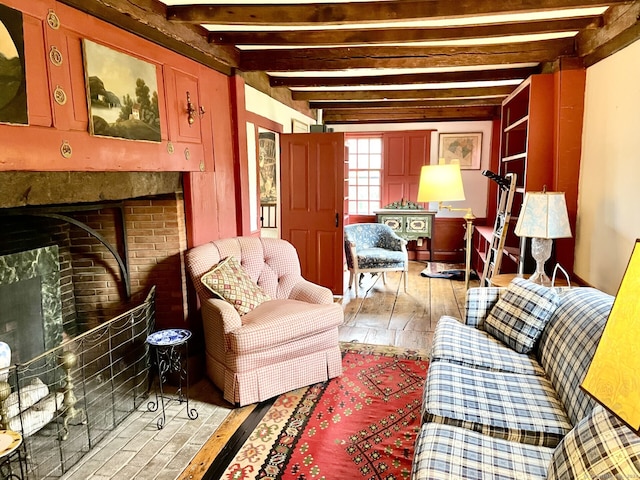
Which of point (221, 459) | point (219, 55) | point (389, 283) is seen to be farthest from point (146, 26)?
point (389, 283)

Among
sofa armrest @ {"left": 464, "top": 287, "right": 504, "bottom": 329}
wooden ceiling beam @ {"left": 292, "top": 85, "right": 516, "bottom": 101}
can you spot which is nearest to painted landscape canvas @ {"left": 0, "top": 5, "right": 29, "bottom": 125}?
sofa armrest @ {"left": 464, "top": 287, "right": 504, "bottom": 329}

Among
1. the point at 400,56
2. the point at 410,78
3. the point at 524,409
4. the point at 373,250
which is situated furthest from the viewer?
the point at 373,250

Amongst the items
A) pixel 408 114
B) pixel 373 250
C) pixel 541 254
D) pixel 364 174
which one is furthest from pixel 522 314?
pixel 364 174

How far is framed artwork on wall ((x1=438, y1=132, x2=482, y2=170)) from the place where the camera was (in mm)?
6773

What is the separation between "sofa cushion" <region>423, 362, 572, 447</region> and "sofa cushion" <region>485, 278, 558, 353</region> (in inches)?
11.4

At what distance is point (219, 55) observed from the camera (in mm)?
3277

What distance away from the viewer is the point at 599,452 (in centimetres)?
112

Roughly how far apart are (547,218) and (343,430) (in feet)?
6.51

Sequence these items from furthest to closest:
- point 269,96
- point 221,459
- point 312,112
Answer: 1. point 312,112
2. point 269,96
3. point 221,459

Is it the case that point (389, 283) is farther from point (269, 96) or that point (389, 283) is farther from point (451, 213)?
point (269, 96)

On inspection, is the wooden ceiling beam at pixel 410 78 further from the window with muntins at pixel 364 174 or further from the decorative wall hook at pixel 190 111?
the window with muntins at pixel 364 174

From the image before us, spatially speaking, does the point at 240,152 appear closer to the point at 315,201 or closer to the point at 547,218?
the point at 315,201

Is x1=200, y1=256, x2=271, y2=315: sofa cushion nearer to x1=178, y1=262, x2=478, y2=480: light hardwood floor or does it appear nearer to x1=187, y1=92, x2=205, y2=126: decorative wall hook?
x1=178, y1=262, x2=478, y2=480: light hardwood floor

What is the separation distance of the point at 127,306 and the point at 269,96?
2.54 m
